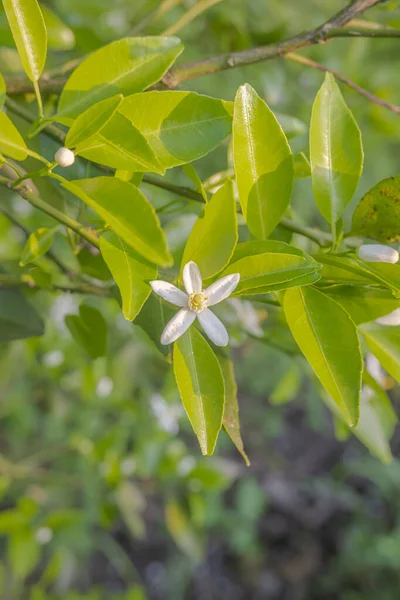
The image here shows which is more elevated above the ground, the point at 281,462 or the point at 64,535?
the point at 64,535

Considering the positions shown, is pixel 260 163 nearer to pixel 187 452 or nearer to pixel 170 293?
pixel 170 293

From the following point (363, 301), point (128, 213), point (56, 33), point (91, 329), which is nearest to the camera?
point (128, 213)

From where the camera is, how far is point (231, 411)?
1.46 ft

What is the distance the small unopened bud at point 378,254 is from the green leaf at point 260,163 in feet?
0.21

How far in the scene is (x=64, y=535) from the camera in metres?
1.31

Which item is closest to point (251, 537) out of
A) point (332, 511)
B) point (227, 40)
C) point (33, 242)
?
point (332, 511)

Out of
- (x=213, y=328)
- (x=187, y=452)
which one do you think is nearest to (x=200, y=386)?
(x=213, y=328)

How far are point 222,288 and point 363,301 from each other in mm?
114

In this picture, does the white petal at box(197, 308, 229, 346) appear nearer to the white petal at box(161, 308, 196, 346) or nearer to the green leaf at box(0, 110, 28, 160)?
the white petal at box(161, 308, 196, 346)

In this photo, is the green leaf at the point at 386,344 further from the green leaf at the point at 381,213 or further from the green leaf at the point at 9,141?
the green leaf at the point at 9,141

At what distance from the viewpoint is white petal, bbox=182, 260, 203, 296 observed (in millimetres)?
383

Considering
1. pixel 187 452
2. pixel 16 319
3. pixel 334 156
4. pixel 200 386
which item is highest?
pixel 334 156

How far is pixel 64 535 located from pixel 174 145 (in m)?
1.15

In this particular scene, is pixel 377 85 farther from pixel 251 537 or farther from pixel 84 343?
pixel 251 537
